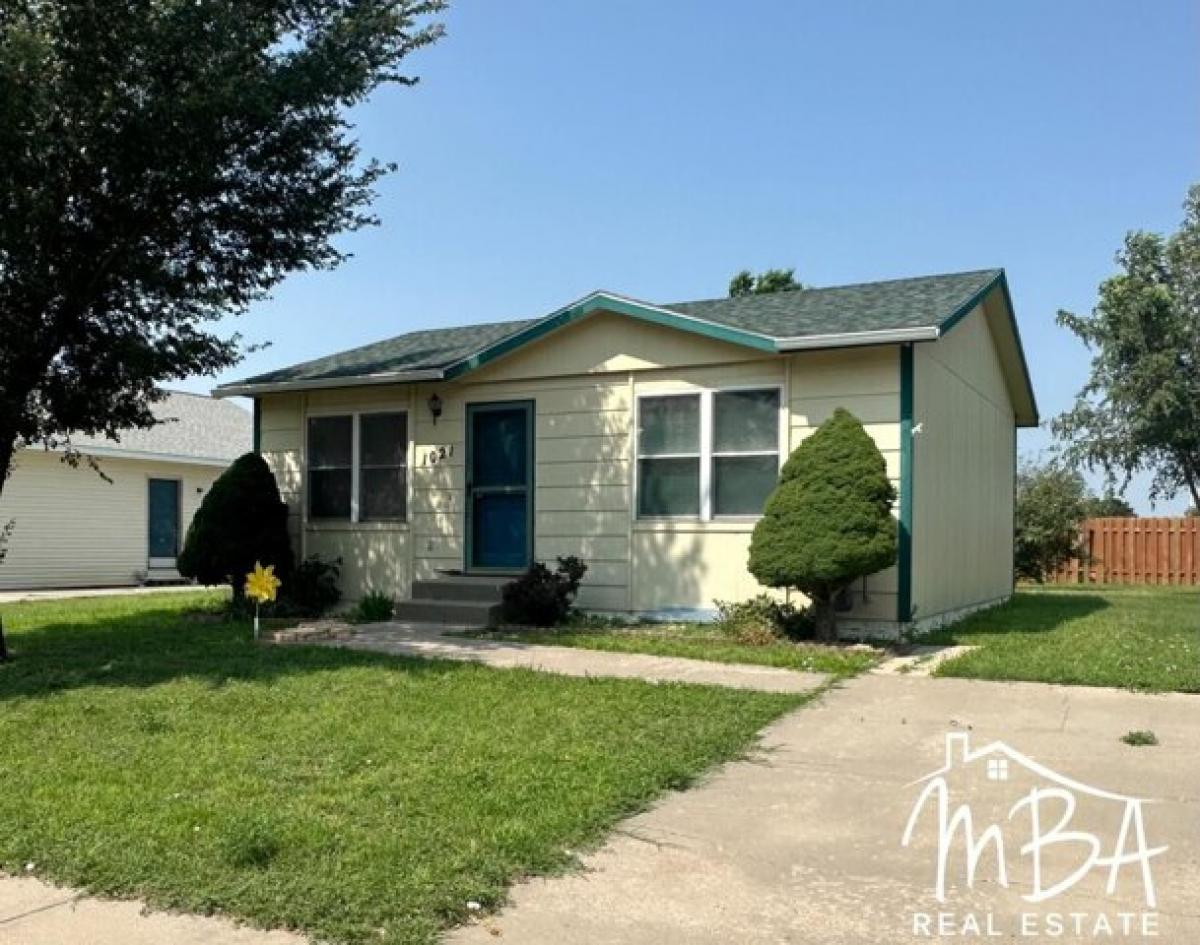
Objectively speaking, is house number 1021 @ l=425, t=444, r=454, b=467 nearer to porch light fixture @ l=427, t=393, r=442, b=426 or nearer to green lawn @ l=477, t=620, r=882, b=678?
porch light fixture @ l=427, t=393, r=442, b=426

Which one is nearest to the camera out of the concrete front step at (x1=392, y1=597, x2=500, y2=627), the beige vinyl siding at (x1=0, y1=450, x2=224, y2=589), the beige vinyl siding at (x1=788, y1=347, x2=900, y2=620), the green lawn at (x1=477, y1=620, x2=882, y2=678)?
the green lawn at (x1=477, y1=620, x2=882, y2=678)

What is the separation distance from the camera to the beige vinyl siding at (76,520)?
63.8 feet

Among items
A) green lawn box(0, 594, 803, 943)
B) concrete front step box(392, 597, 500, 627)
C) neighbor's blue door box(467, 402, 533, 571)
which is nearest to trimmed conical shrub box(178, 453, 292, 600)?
concrete front step box(392, 597, 500, 627)

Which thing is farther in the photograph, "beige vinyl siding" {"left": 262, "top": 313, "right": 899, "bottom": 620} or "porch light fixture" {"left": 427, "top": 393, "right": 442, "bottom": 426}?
"porch light fixture" {"left": 427, "top": 393, "right": 442, "bottom": 426}

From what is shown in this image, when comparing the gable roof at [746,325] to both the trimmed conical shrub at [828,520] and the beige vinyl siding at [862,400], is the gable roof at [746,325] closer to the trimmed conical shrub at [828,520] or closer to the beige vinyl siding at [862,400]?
the beige vinyl siding at [862,400]

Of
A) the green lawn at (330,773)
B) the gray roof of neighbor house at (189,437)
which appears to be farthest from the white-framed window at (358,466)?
the gray roof of neighbor house at (189,437)

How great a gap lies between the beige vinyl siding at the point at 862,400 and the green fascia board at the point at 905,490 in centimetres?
5

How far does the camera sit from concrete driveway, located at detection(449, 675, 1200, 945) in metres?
3.38

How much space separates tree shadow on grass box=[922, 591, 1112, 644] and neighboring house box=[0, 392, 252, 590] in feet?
45.8

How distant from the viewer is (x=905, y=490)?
9617 mm

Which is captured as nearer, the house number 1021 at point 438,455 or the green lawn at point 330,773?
the green lawn at point 330,773

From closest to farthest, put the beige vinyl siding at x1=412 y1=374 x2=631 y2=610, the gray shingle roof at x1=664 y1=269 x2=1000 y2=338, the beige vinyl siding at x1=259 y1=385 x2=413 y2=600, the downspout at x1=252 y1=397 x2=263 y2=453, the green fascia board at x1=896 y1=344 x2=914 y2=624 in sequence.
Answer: the green fascia board at x1=896 y1=344 x2=914 y2=624 < the gray shingle roof at x1=664 y1=269 x2=1000 y2=338 < the beige vinyl siding at x1=412 y1=374 x2=631 y2=610 < the beige vinyl siding at x1=259 y1=385 x2=413 y2=600 < the downspout at x1=252 y1=397 x2=263 y2=453

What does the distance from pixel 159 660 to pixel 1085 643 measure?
27.0 ft

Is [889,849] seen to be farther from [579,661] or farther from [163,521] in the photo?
[163,521]
